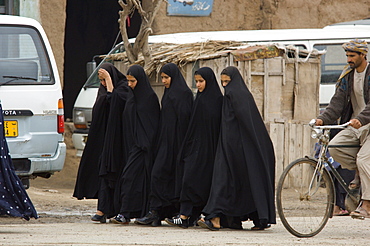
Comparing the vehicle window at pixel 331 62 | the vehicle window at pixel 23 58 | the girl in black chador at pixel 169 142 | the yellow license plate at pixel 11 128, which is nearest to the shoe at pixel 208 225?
the girl in black chador at pixel 169 142

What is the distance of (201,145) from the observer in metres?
7.16

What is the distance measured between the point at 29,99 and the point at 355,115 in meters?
3.13

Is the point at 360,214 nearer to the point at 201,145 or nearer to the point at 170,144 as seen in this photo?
the point at 201,145

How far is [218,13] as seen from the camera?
1380 centimetres

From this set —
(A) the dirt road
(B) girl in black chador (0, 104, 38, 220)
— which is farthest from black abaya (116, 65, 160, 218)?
(B) girl in black chador (0, 104, 38, 220)

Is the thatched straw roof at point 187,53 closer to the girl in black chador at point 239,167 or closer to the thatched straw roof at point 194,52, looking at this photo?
the thatched straw roof at point 194,52

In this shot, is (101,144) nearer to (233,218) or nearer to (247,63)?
(233,218)

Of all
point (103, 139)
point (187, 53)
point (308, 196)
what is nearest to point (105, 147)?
point (103, 139)

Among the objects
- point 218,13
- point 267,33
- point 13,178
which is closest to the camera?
point 13,178

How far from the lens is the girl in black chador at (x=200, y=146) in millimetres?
7117

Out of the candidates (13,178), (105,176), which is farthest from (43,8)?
(13,178)

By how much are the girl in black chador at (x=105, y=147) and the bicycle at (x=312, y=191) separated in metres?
1.78

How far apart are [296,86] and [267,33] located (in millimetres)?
1148

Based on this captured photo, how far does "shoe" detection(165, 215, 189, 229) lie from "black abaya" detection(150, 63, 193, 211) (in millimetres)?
154
